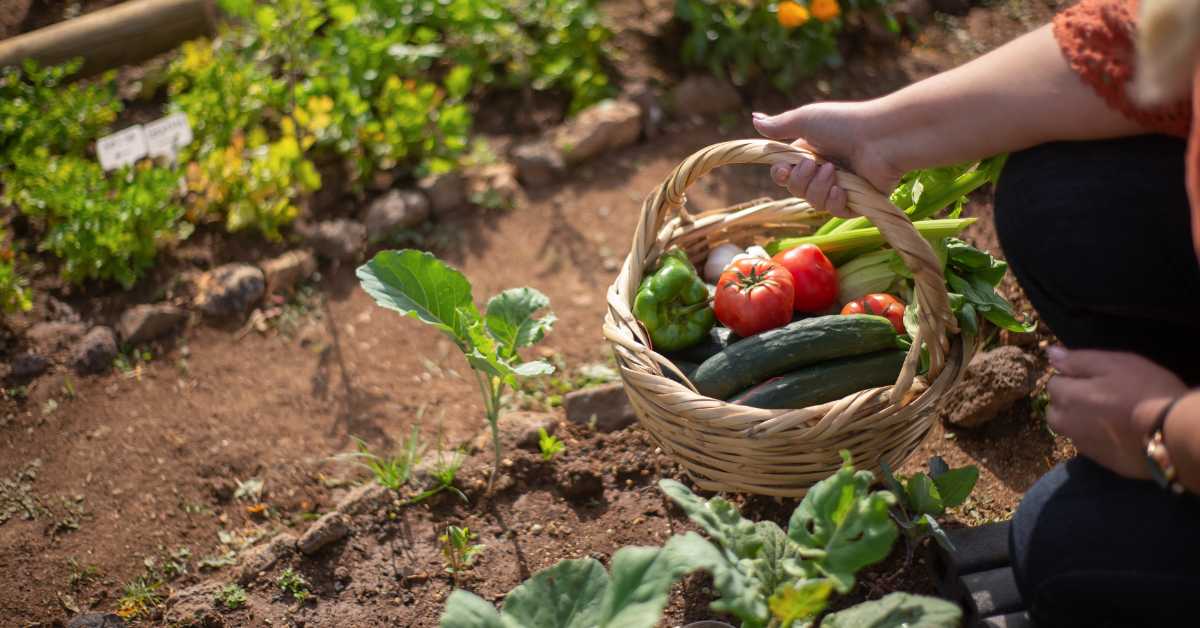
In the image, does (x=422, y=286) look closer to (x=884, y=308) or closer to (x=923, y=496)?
(x=884, y=308)

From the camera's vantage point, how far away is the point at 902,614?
67.1 inches

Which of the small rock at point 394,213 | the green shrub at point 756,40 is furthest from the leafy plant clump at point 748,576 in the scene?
the green shrub at point 756,40

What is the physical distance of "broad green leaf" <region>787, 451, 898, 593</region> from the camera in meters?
1.74

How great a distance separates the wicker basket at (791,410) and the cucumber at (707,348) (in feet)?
0.59

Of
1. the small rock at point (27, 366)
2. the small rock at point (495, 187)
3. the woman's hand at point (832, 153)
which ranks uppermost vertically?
the woman's hand at point (832, 153)

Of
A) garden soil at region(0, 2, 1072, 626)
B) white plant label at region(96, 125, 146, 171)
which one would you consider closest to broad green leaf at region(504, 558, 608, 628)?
garden soil at region(0, 2, 1072, 626)

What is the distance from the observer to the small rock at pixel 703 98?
4270 mm

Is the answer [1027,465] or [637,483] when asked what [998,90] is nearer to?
[1027,465]

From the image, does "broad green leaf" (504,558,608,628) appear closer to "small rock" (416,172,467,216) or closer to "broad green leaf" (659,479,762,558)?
"broad green leaf" (659,479,762,558)

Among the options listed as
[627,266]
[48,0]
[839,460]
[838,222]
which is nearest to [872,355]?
[839,460]

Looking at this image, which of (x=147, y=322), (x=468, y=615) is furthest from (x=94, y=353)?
(x=468, y=615)

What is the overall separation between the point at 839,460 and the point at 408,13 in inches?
117

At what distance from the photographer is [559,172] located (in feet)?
13.4

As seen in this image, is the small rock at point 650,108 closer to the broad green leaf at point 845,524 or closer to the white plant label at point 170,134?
the white plant label at point 170,134
